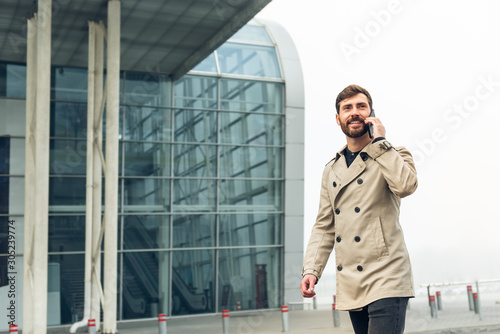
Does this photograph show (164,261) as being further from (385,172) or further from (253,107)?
(385,172)

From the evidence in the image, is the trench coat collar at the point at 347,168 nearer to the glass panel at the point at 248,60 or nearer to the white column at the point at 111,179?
the white column at the point at 111,179

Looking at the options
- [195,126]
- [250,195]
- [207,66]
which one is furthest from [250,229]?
[207,66]

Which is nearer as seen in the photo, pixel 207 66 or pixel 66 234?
pixel 66 234

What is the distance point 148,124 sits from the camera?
811 inches

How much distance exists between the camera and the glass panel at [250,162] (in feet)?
70.6

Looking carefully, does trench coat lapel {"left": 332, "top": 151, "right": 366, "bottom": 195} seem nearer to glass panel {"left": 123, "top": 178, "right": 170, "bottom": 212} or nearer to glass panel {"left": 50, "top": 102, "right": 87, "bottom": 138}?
glass panel {"left": 50, "top": 102, "right": 87, "bottom": 138}

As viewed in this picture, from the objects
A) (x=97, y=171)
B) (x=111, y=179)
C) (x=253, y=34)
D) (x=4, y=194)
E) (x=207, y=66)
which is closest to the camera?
(x=111, y=179)

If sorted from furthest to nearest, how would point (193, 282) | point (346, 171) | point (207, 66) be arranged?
1. point (207, 66)
2. point (193, 282)
3. point (346, 171)

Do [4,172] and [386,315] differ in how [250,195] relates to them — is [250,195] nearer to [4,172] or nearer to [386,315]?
[4,172]

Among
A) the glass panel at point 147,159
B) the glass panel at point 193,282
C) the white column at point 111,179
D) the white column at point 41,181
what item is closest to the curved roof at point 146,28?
the white column at point 111,179

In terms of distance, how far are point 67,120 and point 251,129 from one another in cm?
571

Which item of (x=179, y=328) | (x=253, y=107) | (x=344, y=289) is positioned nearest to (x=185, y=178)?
(x=253, y=107)

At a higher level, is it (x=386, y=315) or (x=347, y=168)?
(x=347, y=168)

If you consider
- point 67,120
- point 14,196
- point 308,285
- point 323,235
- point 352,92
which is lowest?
point 308,285
